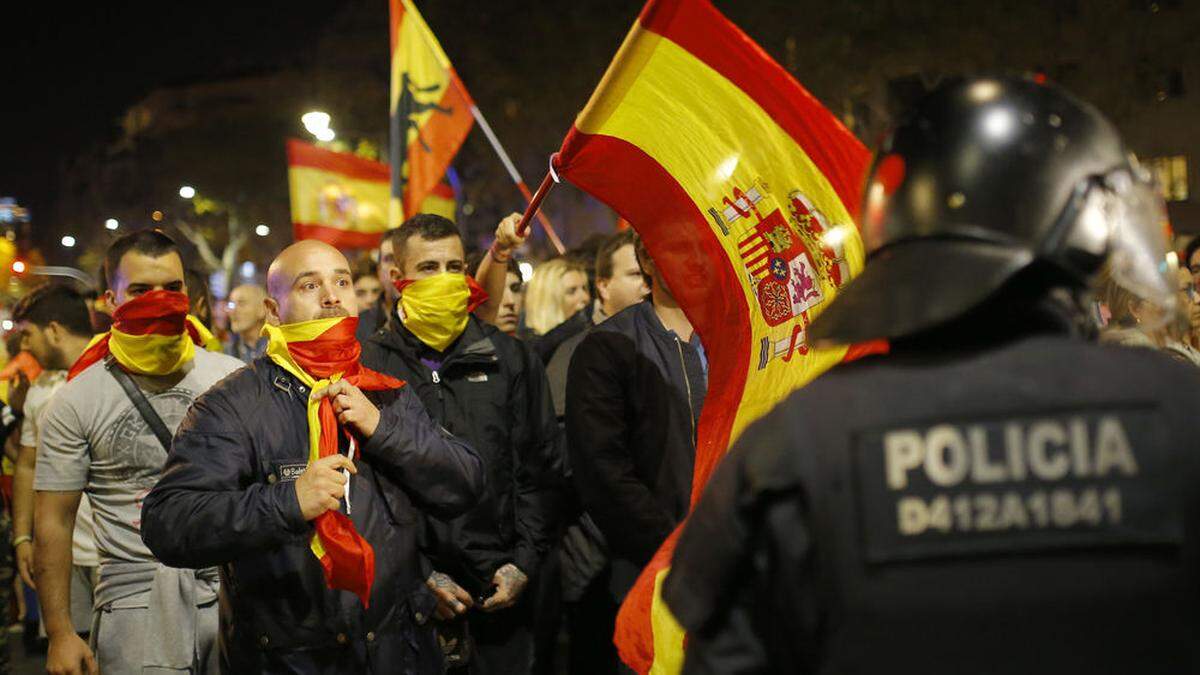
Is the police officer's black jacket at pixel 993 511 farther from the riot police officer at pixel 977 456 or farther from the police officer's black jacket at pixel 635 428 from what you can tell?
the police officer's black jacket at pixel 635 428

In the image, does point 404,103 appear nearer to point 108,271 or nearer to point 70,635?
point 108,271

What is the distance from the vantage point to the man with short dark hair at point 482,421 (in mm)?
5129

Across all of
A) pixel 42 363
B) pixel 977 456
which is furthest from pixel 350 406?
pixel 42 363

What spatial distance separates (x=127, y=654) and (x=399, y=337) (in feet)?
5.63

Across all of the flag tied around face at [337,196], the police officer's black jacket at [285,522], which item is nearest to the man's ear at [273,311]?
the police officer's black jacket at [285,522]

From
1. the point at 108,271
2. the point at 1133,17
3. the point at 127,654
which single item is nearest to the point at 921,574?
the point at 127,654

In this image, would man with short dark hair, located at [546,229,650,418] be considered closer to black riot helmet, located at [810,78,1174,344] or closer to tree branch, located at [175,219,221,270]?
black riot helmet, located at [810,78,1174,344]

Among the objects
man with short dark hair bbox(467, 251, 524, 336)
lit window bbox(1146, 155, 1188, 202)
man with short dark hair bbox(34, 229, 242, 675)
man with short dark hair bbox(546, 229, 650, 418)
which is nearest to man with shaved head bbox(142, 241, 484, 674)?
man with short dark hair bbox(34, 229, 242, 675)

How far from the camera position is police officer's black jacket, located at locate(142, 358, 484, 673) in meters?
3.63

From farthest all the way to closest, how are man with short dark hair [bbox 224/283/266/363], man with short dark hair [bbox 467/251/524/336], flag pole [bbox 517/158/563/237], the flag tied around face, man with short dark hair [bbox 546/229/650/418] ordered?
the flag tied around face < man with short dark hair [bbox 224/283/266/363] < man with short dark hair [bbox 467/251/524/336] < man with short dark hair [bbox 546/229/650/418] < flag pole [bbox 517/158/563/237]

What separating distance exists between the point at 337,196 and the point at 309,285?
22.3 feet

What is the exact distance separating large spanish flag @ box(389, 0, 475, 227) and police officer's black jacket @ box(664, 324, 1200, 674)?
7.75 m

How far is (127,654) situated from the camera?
458 cm

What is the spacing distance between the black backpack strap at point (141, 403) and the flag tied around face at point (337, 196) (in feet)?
16.1
